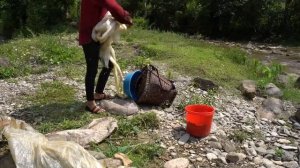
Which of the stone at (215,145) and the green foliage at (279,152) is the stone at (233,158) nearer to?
the stone at (215,145)

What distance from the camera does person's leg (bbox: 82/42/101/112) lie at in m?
5.33

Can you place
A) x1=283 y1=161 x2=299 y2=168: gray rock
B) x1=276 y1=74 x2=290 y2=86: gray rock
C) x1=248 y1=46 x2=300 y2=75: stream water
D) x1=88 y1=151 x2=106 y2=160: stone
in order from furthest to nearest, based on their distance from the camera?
x1=248 y1=46 x2=300 y2=75: stream water, x1=276 y1=74 x2=290 y2=86: gray rock, x1=283 y1=161 x2=299 y2=168: gray rock, x1=88 y1=151 x2=106 y2=160: stone

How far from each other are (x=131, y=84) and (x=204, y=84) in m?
1.44

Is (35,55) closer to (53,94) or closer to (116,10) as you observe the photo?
(53,94)

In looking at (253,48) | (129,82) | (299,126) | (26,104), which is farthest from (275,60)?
(26,104)

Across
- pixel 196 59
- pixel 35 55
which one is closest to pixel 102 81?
pixel 35 55

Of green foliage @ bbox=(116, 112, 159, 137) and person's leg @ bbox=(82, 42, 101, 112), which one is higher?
person's leg @ bbox=(82, 42, 101, 112)

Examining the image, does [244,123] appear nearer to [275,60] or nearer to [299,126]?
[299,126]

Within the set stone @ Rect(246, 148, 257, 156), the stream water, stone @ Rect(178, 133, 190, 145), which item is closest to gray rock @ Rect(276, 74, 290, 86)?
the stream water

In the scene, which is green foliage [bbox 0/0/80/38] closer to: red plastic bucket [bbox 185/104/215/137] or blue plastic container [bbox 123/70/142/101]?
blue plastic container [bbox 123/70/142/101]

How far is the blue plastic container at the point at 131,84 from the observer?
19.1ft

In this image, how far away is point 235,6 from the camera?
14.8m

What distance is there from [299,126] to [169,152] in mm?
2140

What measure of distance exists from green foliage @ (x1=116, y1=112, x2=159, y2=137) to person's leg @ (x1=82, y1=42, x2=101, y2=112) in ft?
1.51
